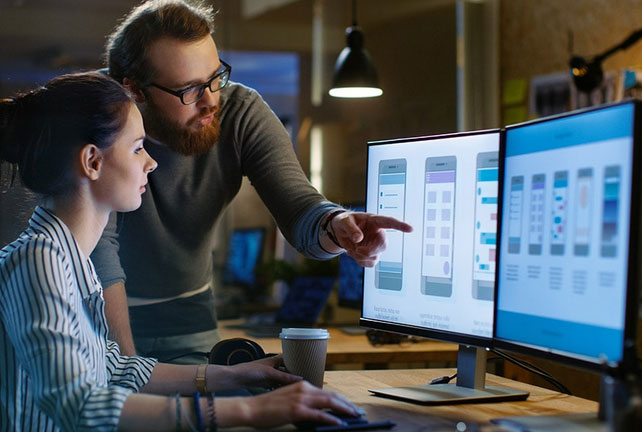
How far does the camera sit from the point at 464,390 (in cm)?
146

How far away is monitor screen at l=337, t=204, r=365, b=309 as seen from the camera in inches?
115

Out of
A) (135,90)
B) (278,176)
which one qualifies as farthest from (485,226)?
(135,90)

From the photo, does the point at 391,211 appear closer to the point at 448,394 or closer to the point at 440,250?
the point at 440,250

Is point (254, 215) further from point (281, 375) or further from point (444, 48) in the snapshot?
point (281, 375)

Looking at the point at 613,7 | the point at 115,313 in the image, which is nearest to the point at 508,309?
the point at 115,313

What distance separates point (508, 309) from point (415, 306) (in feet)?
0.77

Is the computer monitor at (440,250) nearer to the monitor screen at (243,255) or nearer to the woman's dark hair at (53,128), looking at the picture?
the woman's dark hair at (53,128)

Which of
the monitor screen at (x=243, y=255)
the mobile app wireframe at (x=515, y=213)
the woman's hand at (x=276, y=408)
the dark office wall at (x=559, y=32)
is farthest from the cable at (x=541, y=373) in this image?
the monitor screen at (x=243, y=255)

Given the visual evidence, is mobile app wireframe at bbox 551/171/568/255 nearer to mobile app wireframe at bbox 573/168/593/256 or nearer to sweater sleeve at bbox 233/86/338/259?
mobile app wireframe at bbox 573/168/593/256

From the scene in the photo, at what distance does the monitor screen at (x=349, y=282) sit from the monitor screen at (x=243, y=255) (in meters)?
0.98

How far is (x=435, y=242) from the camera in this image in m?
1.44

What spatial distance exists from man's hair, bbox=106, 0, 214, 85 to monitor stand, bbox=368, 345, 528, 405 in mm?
896

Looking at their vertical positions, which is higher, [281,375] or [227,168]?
[227,168]

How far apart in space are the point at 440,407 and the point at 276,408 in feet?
1.30
